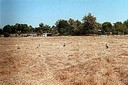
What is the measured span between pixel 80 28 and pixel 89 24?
3849 millimetres

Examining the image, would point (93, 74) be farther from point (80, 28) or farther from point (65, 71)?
point (80, 28)

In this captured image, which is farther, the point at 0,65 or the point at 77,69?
the point at 0,65

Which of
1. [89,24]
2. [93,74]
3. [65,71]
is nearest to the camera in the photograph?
[93,74]

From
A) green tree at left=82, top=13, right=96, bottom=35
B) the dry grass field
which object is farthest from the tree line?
the dry grass field

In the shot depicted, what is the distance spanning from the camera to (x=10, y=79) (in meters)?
12.3

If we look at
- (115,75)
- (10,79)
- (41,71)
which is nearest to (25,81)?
(10,79)

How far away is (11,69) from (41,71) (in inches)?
73.8

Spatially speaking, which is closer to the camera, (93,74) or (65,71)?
(93,74)

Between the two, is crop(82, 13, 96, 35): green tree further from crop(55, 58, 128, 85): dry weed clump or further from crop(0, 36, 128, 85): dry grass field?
crop(55, 58, 128, 85): dry weed clump

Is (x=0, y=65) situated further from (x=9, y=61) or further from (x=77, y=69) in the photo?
(x=77, y=69)

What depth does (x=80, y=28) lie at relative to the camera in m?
86.1

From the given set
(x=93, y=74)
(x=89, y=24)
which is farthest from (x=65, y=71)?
(x=89, y=24)

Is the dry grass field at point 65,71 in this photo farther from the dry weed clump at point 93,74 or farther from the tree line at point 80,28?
the tree line at point 80,28

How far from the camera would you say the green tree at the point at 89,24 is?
83.9m
